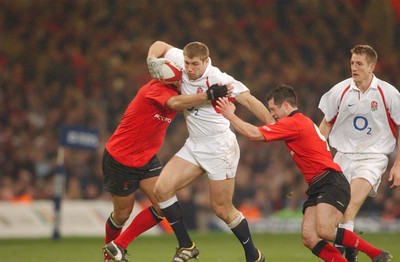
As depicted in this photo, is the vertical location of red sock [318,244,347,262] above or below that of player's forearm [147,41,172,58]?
below

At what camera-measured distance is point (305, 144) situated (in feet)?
30.6

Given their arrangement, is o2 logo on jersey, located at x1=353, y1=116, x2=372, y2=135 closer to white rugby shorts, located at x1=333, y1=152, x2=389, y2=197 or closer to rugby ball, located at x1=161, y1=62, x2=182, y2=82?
white rugby shorts, located at x1=333, y1=152, x2=389, y2=197

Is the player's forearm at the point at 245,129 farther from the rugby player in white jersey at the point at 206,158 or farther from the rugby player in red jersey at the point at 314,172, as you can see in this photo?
the rugby player in white jersey at the point at 206,158

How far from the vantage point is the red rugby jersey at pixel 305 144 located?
9234 millimetres

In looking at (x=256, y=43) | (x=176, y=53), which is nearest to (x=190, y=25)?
(x=256, y=43)

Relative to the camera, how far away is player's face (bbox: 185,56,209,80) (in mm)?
9602

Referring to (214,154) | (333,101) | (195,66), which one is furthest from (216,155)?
(333,101)

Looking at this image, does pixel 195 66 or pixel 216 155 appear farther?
pixel 216 155

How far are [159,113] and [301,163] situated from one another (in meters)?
1.81

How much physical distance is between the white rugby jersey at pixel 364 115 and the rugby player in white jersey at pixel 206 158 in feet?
2.88

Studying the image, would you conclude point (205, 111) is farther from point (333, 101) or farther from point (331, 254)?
point (331, 254)

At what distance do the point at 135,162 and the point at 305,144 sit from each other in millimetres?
2100

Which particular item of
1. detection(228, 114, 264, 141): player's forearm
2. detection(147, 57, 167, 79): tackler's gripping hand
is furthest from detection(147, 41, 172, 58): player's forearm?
detection(228, 114, 264, 141): player's forearm

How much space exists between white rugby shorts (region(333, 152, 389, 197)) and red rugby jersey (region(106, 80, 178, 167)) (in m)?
2.02
